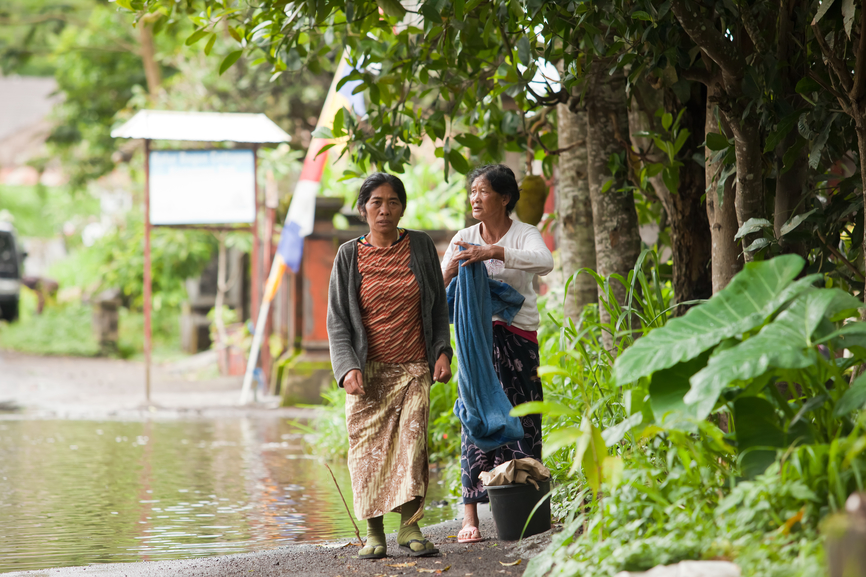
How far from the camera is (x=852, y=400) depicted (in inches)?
111

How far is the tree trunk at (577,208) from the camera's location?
586 centimetres

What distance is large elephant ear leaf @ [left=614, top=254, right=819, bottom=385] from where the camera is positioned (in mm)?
2980

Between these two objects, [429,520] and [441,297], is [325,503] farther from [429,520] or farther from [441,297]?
[441,297]

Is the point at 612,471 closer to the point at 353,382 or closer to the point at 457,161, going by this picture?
the point at 353,382

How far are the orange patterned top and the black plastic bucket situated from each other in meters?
0.74

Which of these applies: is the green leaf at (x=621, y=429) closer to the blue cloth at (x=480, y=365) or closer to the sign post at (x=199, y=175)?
the blue cloth at (x=480, y=365)

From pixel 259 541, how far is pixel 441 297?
1.71 meters

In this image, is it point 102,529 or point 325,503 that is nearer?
point 102,529

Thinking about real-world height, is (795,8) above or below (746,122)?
above

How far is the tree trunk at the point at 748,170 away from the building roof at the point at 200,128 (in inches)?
313

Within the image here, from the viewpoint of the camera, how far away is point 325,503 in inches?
237

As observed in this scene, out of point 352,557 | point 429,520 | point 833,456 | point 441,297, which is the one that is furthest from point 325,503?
point 833,456

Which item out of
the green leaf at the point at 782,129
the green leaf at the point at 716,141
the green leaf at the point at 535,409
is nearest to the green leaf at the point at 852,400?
the green leaf at the point at 535,409

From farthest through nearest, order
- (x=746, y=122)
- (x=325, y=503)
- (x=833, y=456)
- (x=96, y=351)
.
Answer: (x=96, y=351) → (x=325, y=503) → (x=746, y=122) → (x=833, y=456)
